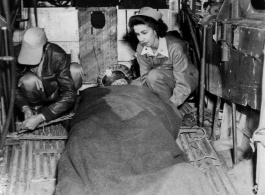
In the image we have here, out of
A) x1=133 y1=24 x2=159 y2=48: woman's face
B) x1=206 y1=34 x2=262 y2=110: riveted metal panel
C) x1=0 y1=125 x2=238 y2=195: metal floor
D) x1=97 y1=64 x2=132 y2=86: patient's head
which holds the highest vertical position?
x1=133 y1=24 x2=159 y2=48: woman's face

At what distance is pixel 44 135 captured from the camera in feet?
12.7

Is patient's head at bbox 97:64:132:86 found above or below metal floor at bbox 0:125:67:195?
A: above

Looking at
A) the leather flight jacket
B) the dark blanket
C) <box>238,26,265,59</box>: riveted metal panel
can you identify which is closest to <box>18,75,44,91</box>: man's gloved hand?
the leather flight jacket

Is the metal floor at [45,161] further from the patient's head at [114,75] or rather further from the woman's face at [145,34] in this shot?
the patient's head at [114,75]

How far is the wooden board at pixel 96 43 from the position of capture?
565cm

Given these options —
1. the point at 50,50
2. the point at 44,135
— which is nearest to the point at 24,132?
the point at 44,135

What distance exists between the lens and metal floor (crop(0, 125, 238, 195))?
3046 millimetres

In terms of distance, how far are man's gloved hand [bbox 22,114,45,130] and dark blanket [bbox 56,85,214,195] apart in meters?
0.54

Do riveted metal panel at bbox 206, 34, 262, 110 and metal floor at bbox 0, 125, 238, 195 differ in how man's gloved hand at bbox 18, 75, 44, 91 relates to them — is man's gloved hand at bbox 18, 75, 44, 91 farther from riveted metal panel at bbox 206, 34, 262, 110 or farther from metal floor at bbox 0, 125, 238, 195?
riveted metal panel at bbox 206, 34, 262, 110

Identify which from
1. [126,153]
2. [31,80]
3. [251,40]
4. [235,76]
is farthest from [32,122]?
[251,40]

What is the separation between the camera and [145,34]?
4.08 m

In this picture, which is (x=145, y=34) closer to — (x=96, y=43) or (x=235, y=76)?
(x=235, y=76)

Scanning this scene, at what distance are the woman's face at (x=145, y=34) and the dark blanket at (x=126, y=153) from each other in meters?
0.78

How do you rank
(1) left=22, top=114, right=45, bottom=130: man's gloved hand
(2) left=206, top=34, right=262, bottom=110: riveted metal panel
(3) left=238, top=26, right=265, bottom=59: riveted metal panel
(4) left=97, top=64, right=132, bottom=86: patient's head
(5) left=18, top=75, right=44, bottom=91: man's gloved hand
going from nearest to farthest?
1. (3) left=238, top=26, right=265, bottom=59: riveted metal panel
2. (2) left=206, top=34, right=262, bottom=110: riveted metal panel
3. (1) left=22, top=114, right=45, bottom=130: man's gloved hand
4. (5) left=18, top=75, right=44, bottom=91: man's gloved hand
5. (4) left=97, top=64, right=132, bottom=86: patient's head
